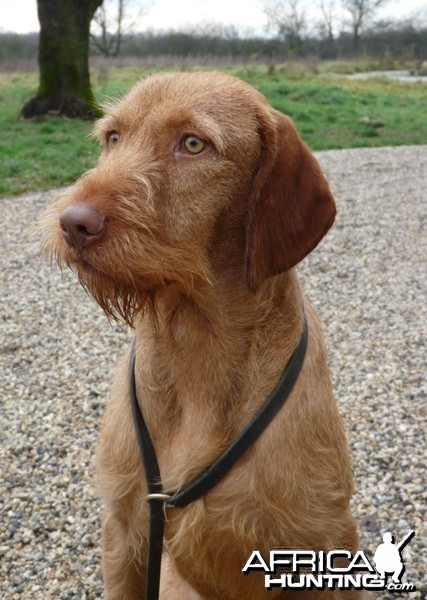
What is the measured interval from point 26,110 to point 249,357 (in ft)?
46.1

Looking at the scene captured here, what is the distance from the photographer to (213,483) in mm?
2025

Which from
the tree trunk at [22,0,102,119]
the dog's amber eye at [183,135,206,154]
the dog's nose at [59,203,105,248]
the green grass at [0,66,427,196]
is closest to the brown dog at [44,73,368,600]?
the dog's amber eye at [183,135,206,154]

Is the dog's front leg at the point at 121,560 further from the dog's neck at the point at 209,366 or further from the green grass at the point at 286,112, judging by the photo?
the green grass at the point at 286,112

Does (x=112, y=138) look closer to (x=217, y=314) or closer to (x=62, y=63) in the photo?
(x=217, y=314)

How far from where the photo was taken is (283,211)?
2.04 meters

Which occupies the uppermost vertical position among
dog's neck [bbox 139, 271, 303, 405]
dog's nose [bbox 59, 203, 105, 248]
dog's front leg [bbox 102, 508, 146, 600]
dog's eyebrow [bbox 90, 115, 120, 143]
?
dog's eyebrow [bbox 90, 115, 120, 143]

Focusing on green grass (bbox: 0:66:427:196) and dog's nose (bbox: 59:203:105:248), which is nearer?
dog's nose (bbox: 59:203:105:248)

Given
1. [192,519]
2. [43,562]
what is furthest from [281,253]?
[43,562]

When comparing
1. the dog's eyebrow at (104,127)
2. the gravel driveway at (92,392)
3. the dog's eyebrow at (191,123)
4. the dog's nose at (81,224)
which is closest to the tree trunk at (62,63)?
the gravel driveway at (92,392)

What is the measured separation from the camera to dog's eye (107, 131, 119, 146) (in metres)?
2.16

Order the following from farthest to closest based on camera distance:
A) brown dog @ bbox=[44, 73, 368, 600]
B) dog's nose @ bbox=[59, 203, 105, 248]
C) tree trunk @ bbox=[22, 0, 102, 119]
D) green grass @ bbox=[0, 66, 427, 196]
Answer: tree trunk @ bbox=[22, 0, 102, 119], green grass @ bbox=[0, 66, 427, 196], brown dog @ bbox=[44, 73, 368, 600], dog's nose @ bbox=[59, 203, 105, 248]

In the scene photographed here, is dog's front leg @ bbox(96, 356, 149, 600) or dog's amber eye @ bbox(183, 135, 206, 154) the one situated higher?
dog's amber eye @ bbox(183, 135, 206, 154)

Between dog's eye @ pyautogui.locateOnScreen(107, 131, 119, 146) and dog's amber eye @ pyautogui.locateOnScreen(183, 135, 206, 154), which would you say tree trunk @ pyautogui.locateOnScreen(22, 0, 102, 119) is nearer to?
dog's eye @ pyautogui.locateOnScreen(107, 131, 119, 146)

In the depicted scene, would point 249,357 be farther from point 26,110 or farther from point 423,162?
point 26,110
